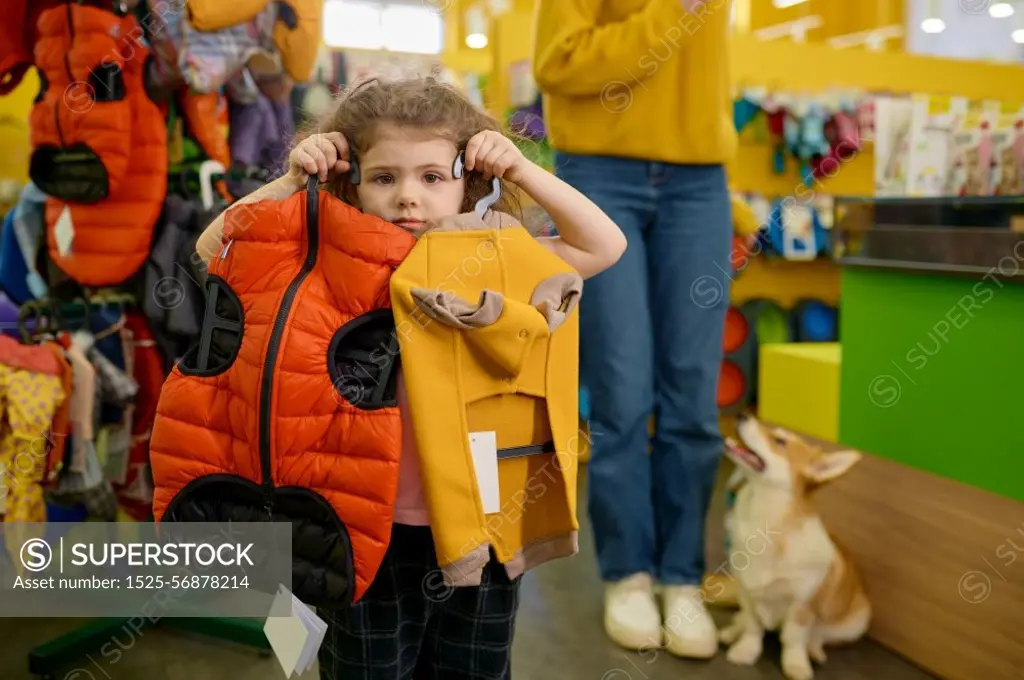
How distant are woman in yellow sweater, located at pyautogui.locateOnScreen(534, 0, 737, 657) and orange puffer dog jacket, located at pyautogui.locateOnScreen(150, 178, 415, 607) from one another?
905 millimetres

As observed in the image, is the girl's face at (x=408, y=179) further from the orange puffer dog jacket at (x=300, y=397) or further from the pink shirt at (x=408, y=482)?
the pink shirt at (x=408, y=482)

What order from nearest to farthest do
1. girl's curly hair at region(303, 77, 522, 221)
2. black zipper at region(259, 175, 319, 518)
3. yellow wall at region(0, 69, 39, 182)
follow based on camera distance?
1. black zipper at region(259, 175, 319, 518)
2. girl's curly hair at region(303, 77, 522, 221)
3. yellow wall at region(0, 69, 39, 182)

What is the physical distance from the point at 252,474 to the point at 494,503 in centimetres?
26

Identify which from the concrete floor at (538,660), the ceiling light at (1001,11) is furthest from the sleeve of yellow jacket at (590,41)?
the ceiling light at (1001,11)

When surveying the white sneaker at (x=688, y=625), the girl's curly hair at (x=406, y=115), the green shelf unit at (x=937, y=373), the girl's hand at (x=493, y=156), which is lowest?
the white sneaker at (x=688, y=625)

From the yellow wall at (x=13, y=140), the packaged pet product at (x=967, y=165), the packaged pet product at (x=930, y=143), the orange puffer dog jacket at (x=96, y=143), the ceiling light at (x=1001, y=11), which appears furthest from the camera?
the ceiling light at (x=1001, y=11)

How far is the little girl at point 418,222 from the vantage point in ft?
3.28

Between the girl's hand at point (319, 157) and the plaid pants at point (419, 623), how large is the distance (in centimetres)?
42

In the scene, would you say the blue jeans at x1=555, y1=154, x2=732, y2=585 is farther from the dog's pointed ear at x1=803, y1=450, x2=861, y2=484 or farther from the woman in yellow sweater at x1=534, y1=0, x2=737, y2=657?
the dog's pointed ear at x1=803, y1=450, x2=861, y2=484

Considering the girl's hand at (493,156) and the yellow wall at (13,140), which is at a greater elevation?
the yellow wall at (13,140)

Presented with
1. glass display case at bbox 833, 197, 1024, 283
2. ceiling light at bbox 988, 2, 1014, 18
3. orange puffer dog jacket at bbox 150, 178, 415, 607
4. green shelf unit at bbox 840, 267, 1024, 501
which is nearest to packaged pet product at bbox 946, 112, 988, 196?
glass display case at bbox 833, 197, 1024, 283

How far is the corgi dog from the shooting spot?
1838 mm

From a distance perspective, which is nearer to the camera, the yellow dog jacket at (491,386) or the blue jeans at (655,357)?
the yellow dog jacket at (491,386)

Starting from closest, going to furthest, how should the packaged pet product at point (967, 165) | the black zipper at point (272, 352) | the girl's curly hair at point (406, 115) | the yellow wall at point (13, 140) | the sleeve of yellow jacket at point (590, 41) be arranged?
the black zipper at point (272, 352) → the girl's curly hair at point (406, 115) → the sleeve of yellow jacket at point (590, 41) → the packaged pet product at point (967, 165) → the yellow wall at point (13, 140)
